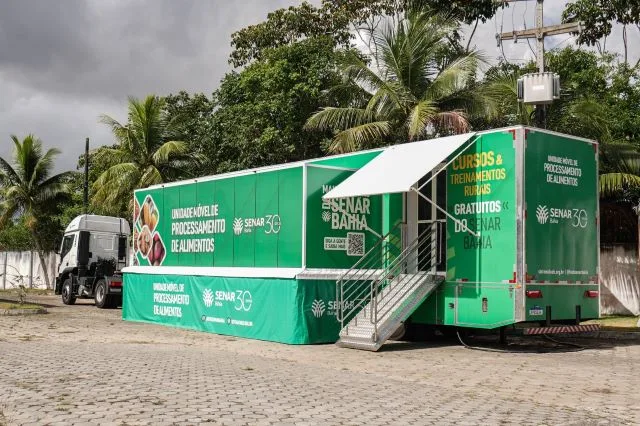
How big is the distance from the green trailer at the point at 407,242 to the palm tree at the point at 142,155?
14.5 m

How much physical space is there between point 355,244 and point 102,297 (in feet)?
44.6

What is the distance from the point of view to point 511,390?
30.0ft

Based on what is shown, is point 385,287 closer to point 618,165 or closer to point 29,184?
point 618,165

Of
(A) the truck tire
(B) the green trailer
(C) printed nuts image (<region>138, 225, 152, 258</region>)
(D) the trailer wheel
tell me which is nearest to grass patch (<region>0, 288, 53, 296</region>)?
(D) the trailer wheel

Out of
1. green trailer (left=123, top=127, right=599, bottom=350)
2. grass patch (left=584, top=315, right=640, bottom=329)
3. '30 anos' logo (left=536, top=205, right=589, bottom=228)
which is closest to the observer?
green trailer (left=123, top=127, right=599, bottom=350)

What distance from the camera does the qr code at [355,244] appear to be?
585 inches

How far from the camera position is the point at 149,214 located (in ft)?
64.7

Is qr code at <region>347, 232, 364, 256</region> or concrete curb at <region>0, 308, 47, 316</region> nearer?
qr code at <region>347, 232, 364, 256</region>

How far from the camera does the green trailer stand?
12.7 meters

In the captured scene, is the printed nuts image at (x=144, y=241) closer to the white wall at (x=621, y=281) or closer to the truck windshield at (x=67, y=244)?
the truck windshield at (x=67, y=244)

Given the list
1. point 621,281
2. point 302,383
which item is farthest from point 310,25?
point 302,383

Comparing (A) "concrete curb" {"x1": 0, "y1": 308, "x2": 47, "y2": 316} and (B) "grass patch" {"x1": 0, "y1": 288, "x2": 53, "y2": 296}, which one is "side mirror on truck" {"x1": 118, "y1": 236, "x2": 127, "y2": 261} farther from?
(B) "grass patch" {"x1": 0, "y1": 288, "x2": 53, "y2": 296}

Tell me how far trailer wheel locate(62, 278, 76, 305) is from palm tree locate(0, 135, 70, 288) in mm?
10988

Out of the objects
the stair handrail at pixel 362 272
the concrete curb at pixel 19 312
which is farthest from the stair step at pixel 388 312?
the concrete curb at pixel 19 312
